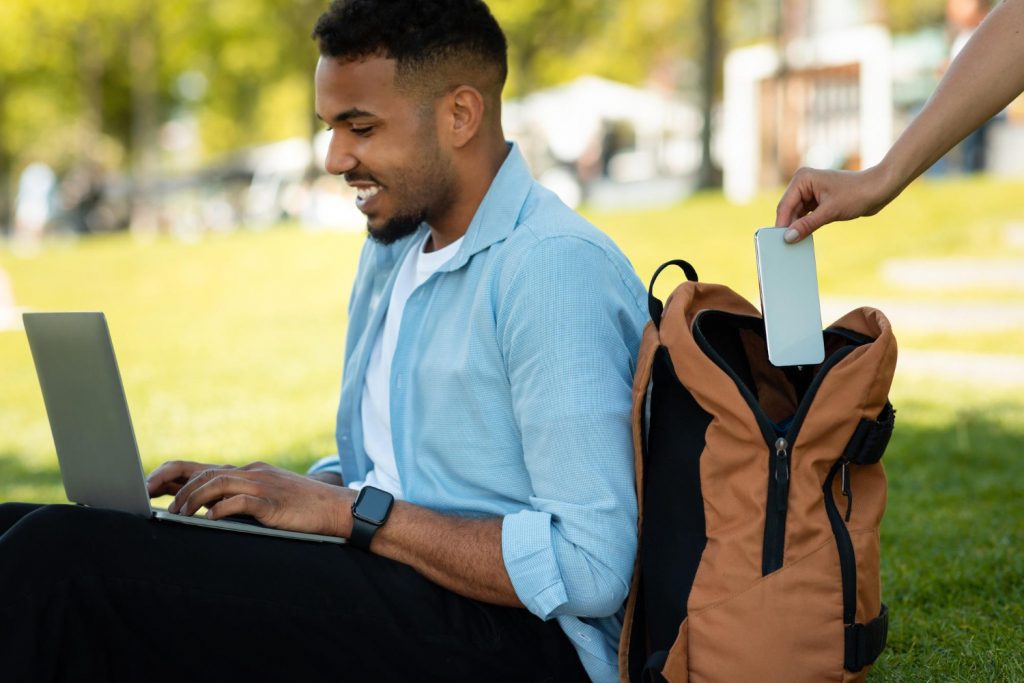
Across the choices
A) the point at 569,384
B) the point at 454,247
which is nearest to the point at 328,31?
the point at 454,247

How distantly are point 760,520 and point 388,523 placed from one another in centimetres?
72

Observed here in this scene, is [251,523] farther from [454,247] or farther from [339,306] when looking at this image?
[339,306]

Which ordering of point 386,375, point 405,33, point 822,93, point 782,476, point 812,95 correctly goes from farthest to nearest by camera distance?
point 812,95, point 822,93, point 386,375, point 405,33, point 782,476

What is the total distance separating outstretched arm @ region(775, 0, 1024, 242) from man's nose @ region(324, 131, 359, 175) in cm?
96

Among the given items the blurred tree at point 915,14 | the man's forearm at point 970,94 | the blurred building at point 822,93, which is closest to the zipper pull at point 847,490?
the man's forearm at point 970,94

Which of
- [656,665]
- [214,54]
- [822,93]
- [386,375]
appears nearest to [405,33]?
[386,375]

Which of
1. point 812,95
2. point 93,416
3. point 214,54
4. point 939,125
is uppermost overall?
point 214,54

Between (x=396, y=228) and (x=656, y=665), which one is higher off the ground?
(x=396, y=228)

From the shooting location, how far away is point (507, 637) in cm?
236

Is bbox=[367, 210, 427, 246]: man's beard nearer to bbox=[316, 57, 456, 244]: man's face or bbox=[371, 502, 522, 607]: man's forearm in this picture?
bbox=[316, 57, 456, 244]: man's face

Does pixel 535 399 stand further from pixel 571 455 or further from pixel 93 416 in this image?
pixel 93 416

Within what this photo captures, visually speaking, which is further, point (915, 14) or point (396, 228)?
point (915, 14)

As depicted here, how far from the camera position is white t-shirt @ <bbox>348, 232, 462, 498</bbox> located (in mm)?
2818

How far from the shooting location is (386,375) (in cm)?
287
